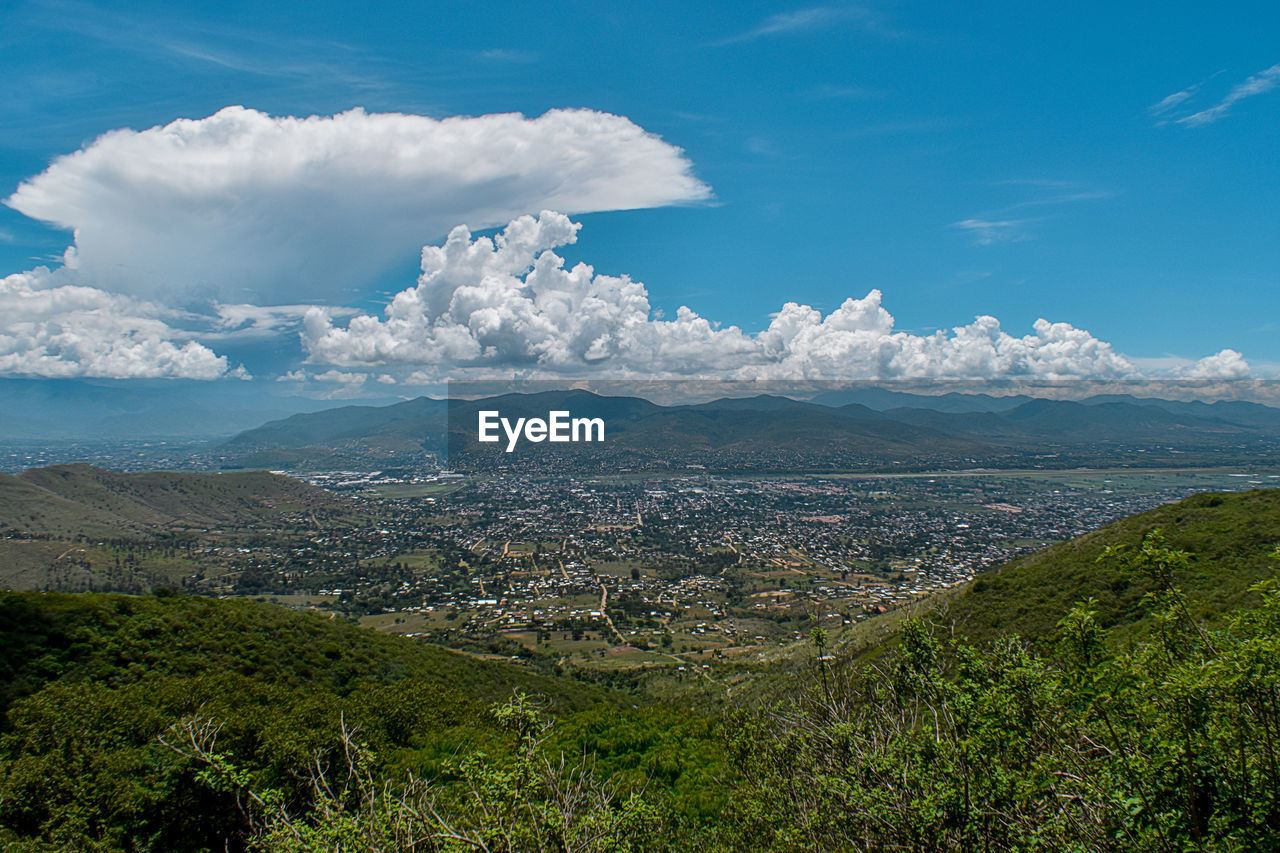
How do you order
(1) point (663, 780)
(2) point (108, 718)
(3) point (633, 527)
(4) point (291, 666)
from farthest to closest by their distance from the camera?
1. (3) point (633, 527)
2. (4) point (291, 666)
3. (1) point (663, 780)
4. (2) point (108, 718)

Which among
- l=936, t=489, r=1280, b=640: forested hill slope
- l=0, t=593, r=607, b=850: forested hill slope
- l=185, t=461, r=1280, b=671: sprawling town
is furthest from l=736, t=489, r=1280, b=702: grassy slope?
l=0, t=593, r=607, b=850: forested hill slope

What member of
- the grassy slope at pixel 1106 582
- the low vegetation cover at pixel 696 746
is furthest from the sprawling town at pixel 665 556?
the low vegetation cover at pixel 696 746

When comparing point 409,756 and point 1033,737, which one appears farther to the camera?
point 409,756

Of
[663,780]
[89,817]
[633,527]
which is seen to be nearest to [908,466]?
[633,527]

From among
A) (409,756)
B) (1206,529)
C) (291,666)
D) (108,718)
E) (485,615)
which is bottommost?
(485,615)

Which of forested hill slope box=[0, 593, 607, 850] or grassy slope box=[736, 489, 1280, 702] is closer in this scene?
forested hill slope box=[0, 593, 607, 850]

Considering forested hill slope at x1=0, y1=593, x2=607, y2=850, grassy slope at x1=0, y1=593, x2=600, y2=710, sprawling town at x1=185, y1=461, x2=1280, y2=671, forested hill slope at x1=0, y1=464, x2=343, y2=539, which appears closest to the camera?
forested hill slope at x1=0, y1=593, x2=607, y2=850

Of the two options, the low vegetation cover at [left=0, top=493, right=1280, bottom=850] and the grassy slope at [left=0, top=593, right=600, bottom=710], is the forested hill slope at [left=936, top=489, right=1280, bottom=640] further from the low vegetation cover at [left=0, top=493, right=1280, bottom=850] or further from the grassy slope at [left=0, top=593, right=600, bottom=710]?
the grassy slope at [left=0, top=593, right=600, bottom=710]

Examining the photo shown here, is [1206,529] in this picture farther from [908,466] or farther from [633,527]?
[908,466]
